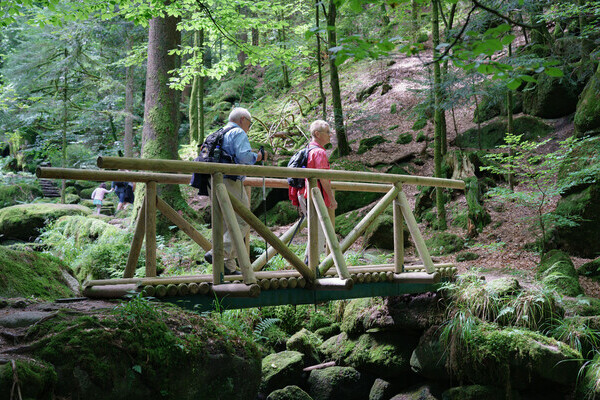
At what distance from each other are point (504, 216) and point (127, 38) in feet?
58.0

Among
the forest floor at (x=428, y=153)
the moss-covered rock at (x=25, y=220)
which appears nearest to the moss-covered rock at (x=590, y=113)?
the forest floor at (x=428, y=153)

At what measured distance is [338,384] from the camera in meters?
6.82

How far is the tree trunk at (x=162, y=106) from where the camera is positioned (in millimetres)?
10367

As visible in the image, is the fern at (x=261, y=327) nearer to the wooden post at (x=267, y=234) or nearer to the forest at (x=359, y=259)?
the forest at (x=359, y=259)

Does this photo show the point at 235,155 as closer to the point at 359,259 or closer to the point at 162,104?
the point at 359,259

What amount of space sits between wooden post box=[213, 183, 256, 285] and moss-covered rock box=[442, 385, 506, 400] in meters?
3.00

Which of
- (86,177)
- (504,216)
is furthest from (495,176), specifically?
(86,177)

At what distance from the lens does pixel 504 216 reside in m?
10.7

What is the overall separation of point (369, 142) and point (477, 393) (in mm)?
10680

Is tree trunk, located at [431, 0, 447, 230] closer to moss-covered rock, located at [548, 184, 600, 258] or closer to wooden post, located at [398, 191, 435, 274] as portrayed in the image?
moss-covered rock, located at [548, 184, 600, 258]

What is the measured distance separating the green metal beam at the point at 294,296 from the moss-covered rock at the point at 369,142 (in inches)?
364

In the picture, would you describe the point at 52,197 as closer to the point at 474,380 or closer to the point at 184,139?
the point at 184,139

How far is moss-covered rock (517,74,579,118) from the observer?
42.6 ft

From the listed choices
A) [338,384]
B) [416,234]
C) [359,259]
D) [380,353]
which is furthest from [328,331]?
[416,234]
